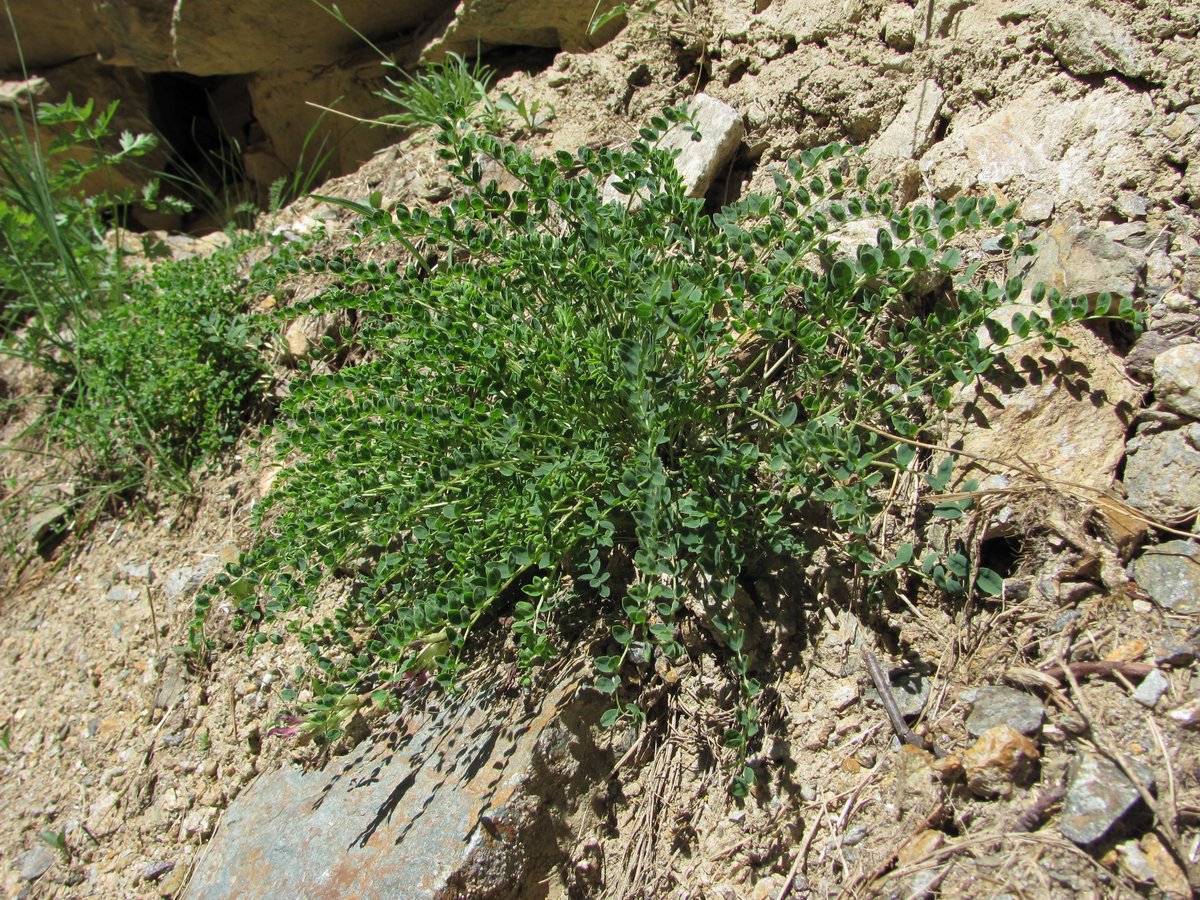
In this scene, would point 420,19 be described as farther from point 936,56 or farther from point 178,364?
point 936,56

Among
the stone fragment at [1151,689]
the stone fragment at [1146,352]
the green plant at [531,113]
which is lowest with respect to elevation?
the stone fragment at [1151,689]

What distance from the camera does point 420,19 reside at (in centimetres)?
427

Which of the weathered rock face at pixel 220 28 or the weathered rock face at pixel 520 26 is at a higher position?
the weathered rock face at pixel 220 28

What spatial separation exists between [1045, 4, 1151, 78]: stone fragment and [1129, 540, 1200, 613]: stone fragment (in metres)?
1.30

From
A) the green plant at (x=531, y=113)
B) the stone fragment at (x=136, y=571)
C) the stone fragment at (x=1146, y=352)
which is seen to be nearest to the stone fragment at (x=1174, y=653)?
the stone fragment at (x=1146, y=352)

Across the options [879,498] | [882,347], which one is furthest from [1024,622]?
[882,347]

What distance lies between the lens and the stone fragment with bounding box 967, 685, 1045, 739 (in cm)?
170

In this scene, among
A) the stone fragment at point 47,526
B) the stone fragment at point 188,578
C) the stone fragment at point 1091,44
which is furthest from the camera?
the stone fragment at point 47,526

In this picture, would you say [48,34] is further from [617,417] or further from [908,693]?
[908,693]

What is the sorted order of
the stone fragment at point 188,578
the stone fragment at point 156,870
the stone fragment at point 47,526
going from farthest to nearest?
the stone fragment at point 47,526
the stone fragment at point 188,578
the stone fragment at point 156,870

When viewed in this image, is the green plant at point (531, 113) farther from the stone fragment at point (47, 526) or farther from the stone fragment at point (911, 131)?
the stone fragment at point (47, 526)

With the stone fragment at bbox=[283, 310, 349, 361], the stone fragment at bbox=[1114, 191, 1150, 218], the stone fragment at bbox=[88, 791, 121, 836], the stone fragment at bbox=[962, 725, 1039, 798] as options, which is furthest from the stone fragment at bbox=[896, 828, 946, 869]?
the stone fragment at bbox=[283, 310, 349, 361]

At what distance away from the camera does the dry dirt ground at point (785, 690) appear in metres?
1.65

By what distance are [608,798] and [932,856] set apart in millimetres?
775
